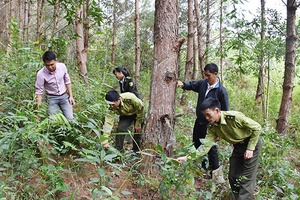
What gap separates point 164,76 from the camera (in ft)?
11.6

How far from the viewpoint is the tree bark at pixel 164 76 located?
352cm

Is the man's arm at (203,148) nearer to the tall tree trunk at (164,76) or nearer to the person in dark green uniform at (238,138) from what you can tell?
the person in dark green uniform at (238,138)

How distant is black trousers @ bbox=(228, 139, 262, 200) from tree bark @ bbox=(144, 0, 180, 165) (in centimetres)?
92

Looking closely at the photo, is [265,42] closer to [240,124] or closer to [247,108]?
[247,108]

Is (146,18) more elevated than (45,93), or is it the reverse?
(146,18)

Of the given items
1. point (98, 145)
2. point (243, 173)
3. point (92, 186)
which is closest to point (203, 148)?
point (243, 173)

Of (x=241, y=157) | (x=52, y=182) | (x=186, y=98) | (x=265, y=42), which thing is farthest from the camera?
(x=186, y=98)

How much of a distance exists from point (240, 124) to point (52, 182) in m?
2.19

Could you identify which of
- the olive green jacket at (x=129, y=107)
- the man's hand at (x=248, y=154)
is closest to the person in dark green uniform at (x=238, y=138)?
the man's hand at (x=248, y=154)

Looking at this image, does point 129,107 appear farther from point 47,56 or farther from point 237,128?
point 237,128

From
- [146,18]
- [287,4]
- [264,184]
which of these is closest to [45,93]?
[264,184]

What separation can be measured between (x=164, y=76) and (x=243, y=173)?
5.30 feet

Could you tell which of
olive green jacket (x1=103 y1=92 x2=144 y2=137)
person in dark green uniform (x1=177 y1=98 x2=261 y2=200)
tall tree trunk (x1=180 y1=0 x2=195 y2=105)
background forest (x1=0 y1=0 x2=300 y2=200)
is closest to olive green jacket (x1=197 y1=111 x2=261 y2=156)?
person in dark green uniform (x1=177 y1=98 x2=261 y2=200)

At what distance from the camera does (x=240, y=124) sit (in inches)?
127
